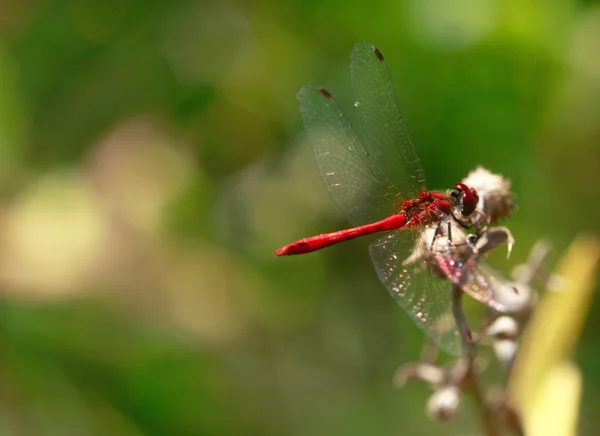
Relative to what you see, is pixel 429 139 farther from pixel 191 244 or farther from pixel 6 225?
pixel 6 225

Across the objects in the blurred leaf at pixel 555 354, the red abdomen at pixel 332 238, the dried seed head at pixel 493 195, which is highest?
the red abdomen at pixel 332 238

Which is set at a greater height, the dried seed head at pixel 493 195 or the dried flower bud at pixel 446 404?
the dried seed head at pixel 493 195

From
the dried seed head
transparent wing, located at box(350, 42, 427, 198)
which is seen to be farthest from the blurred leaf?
transparent wing, located at box(350, 42, 427, 198)

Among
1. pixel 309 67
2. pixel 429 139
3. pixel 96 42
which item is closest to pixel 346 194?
pixel 429 139

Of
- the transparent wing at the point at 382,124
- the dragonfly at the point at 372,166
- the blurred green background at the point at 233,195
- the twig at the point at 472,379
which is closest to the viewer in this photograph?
the twig at the point at 472,379

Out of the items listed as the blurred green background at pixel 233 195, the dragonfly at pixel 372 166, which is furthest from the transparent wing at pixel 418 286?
the blurred green background at pixel 233 195

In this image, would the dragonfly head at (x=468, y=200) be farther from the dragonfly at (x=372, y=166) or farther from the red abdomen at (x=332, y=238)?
the red abdomen at (x=332, y=238)

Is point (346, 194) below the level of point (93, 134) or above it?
below
